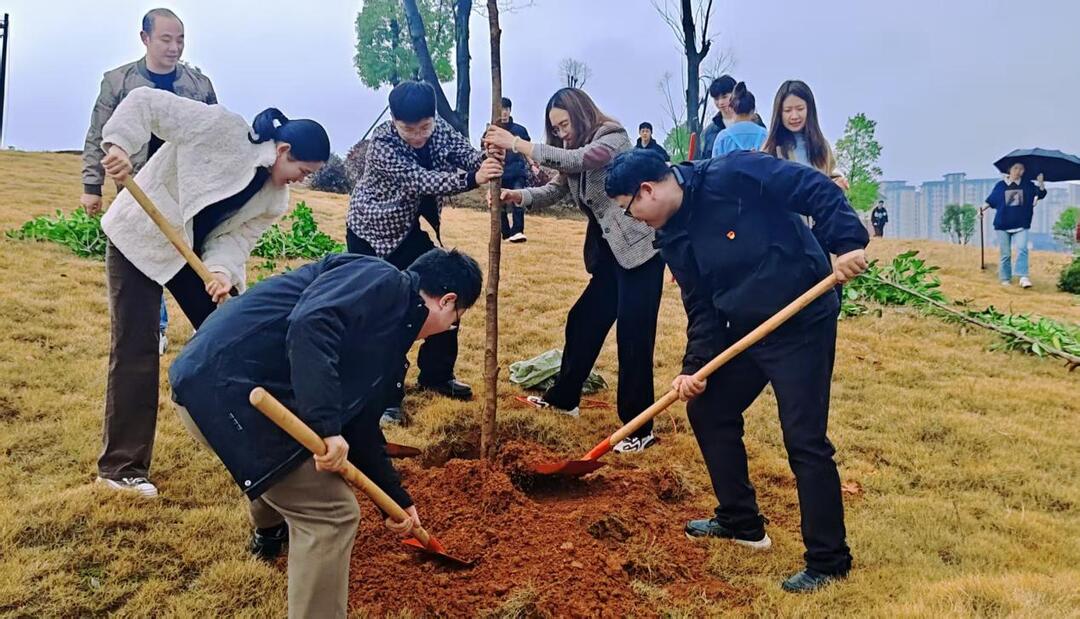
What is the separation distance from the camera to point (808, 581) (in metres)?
2.95

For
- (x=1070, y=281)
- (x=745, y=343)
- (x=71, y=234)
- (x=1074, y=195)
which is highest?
(x=1074, y=195)

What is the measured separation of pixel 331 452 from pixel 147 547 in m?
1.37

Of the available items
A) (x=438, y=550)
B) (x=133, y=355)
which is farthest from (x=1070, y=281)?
(x=133, y=355)

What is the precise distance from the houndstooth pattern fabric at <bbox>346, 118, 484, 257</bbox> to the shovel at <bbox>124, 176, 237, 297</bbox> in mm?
1132

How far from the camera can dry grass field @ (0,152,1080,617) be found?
9.14 feet

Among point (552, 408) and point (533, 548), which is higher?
point (552, 408)

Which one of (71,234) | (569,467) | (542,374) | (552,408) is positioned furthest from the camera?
(71,234)

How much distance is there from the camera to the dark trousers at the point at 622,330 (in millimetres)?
4145

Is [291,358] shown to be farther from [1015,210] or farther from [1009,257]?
[1009,257]

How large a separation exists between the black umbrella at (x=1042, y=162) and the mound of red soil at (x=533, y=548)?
9.91m

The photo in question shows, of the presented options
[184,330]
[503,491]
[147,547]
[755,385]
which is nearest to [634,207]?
[755,385]

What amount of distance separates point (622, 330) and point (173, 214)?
2249 millimetres

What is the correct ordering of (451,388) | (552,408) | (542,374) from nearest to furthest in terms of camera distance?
(552,408)
(451,388)
(542,374)

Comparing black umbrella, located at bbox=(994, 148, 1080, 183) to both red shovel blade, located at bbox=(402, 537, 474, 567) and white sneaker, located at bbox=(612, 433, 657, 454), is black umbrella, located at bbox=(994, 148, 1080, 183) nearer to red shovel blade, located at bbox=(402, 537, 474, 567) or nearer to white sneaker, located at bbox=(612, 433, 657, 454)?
white sneaker, located at bbox=(612, 433, 657, 454)
